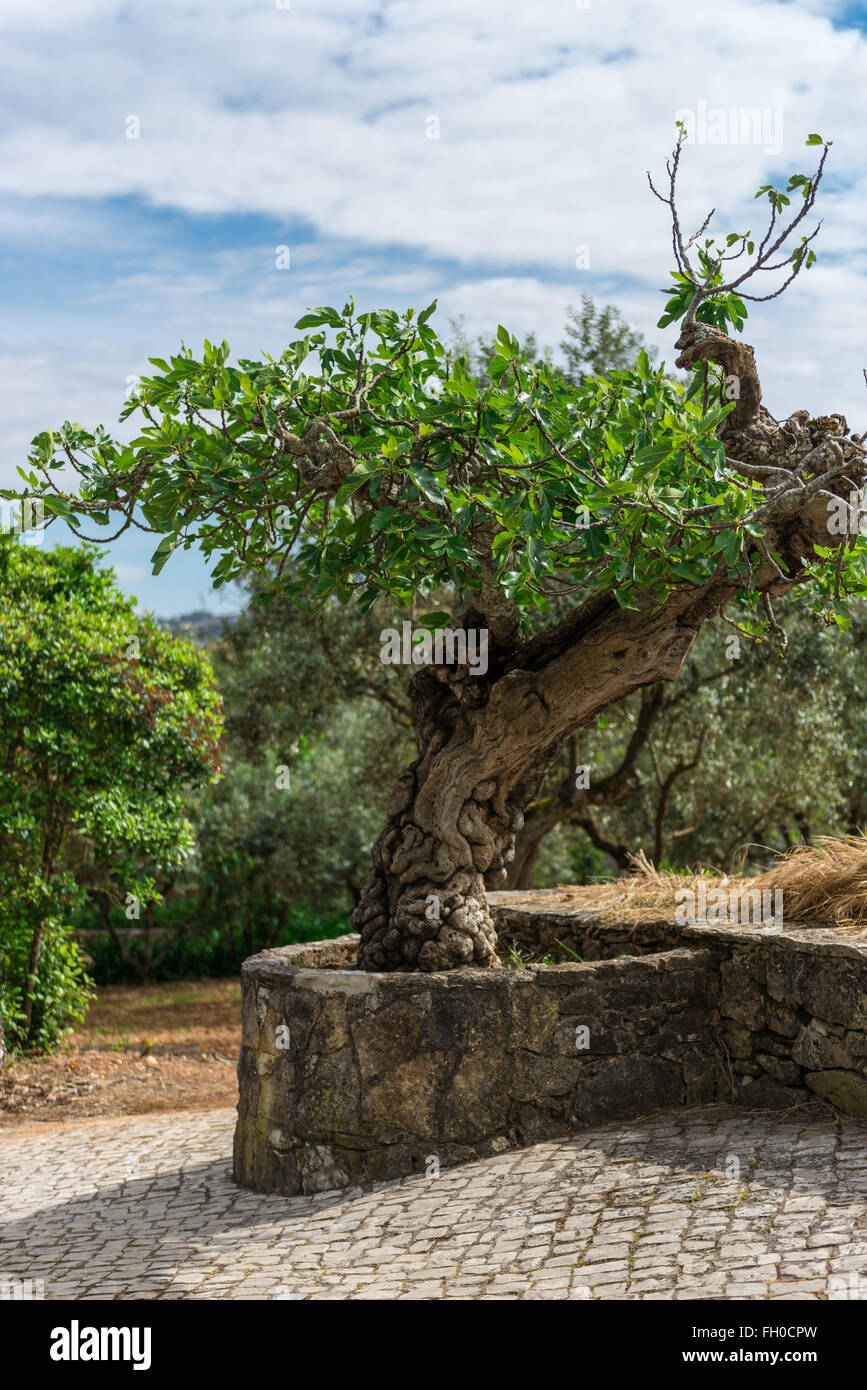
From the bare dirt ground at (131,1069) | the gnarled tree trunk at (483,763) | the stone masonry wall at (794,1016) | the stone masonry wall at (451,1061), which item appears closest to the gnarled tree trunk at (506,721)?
the gnarled tree trunk at (483,763)

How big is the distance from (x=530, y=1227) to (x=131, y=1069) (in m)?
7.50

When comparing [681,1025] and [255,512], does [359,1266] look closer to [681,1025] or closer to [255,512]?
[681,1025]

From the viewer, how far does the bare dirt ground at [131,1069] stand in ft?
34.9

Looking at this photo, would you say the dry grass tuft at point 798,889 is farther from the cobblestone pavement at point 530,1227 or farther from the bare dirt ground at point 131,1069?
the bare dirt ground at point 131,1069

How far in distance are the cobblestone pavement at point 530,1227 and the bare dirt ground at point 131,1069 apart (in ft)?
10.9

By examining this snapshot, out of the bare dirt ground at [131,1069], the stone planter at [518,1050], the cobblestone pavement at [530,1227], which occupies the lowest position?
the bare dirt ground at [131,1069]

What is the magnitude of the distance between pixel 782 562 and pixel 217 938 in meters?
14.5

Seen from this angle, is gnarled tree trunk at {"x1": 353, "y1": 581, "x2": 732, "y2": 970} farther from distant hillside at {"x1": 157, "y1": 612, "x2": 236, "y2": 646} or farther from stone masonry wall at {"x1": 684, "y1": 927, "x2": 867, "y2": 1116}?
distant hillside at {"x1": 157, "y1": 612, "x2": 236, "y2": 646}

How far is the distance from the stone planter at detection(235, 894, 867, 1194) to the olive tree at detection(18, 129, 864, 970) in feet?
1.94

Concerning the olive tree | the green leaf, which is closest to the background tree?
the olive tree

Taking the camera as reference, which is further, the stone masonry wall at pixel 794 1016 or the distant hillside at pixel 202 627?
the distant hillside at pixel 202 627

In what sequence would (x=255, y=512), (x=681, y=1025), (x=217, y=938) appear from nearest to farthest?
(x=255, y=512)
(x=681, y=1025)
(x=217, y=938)
